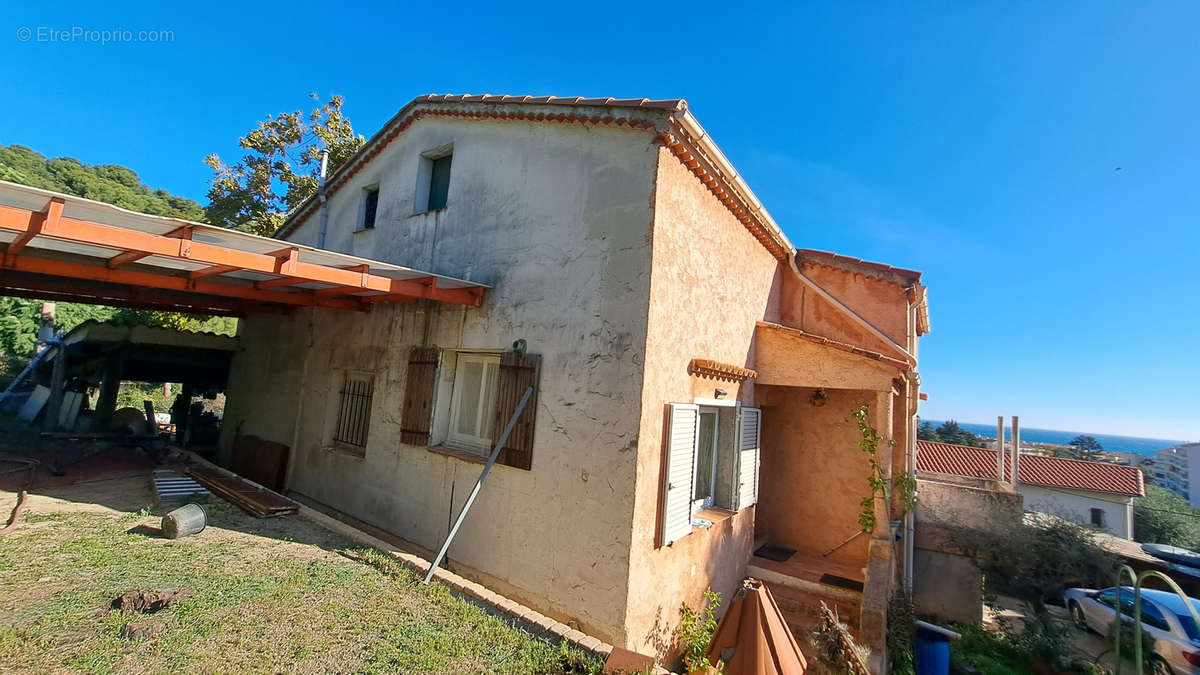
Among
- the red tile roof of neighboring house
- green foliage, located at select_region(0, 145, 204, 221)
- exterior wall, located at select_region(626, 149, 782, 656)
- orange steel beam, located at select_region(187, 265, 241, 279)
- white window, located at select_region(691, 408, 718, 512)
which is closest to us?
exterior wall, located at select_region(626, 149, 782, 656)

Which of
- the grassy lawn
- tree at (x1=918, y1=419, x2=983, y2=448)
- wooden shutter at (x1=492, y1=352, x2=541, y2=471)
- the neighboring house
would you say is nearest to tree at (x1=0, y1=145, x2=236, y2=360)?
the grassy lawn

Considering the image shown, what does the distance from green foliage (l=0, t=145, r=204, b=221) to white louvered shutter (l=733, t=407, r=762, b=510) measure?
106ft

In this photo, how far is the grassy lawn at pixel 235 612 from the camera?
368cm

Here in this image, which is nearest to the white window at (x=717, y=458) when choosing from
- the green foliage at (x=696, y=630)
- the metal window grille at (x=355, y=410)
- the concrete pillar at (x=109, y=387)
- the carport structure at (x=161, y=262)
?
the green foliage at (x=696, y=630)

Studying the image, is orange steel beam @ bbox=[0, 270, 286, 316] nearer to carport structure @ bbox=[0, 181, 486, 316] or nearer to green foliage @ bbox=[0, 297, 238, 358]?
carport structure @ bbox=[0, 181, 486, 316]

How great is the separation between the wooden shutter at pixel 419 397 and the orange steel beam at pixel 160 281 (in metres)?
1.97

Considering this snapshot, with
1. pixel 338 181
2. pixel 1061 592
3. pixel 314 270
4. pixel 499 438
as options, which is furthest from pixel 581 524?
pixel 1061 592

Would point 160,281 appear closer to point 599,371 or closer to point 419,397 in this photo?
point 419,397

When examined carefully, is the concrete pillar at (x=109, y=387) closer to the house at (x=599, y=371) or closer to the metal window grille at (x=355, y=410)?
the house at (x=599, y=371)

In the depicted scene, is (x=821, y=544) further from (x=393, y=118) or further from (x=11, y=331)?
(x=11, y=331)

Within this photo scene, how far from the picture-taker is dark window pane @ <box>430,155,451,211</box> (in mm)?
7846

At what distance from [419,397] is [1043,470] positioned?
37536 mm

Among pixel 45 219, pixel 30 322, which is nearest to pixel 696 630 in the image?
pixel 45 219

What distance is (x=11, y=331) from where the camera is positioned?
73.8 feet
